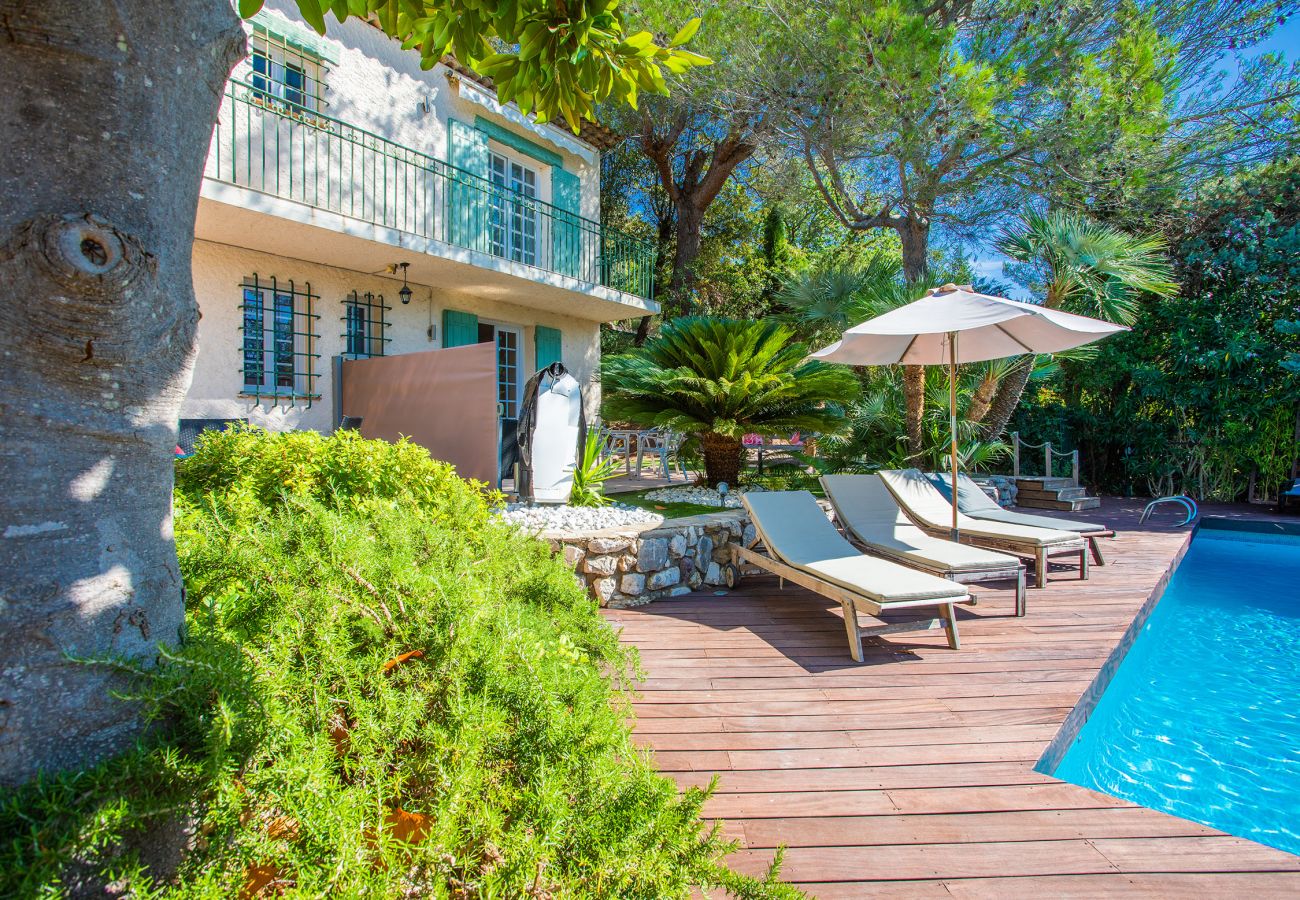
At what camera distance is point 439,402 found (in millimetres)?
7270

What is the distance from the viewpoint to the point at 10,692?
3.95 ft

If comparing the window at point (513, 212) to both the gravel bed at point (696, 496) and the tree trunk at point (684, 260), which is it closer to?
the gravel bed at point (696, 496)

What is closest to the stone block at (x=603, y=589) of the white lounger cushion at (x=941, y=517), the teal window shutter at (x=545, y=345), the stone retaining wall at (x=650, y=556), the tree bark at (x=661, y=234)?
the stone retaining wall at (x=650, y=556)

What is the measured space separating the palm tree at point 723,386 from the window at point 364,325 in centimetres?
342

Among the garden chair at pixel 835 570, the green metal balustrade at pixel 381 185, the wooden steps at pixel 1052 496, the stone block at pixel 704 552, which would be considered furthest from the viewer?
the wooden steps at pixel 1052 496

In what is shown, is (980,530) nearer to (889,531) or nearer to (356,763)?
(889,531)

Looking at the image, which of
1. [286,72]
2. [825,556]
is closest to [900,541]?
[825,556]

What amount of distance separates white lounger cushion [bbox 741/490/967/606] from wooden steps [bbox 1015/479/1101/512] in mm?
7448

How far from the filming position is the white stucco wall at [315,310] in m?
7.57

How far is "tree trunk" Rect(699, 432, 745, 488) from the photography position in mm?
8273

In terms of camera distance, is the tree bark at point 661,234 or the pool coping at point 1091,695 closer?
the pool coping at point 1091,695

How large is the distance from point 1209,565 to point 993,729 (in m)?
7.91

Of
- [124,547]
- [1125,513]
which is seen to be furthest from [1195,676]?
[1125,513]

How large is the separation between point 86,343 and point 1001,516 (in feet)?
26.2
